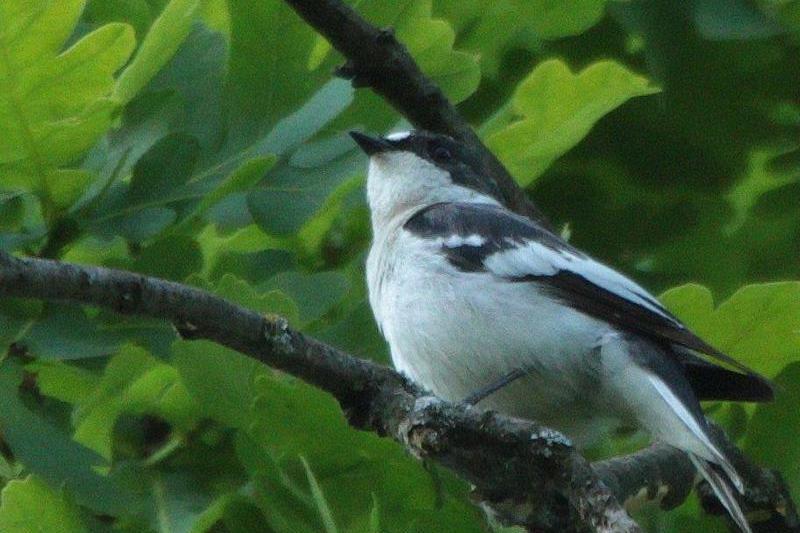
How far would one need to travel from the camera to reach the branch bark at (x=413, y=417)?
73.7 inches

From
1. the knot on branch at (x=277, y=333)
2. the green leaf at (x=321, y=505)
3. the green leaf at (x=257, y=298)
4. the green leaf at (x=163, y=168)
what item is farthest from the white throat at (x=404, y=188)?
the knot on branch at (x=277, y=333)

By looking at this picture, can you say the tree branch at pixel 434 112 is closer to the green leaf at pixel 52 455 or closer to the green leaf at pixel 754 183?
the green leaf at pixel 52 455

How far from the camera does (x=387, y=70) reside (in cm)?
274

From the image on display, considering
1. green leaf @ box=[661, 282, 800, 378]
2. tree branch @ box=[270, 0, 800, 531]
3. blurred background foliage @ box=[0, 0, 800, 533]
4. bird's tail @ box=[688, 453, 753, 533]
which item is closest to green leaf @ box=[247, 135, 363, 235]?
blurred background foliage @ box=[0, 0, 800, 533]

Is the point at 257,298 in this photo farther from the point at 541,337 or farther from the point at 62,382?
the point at 541,337

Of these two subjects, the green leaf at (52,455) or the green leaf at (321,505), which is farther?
the green leaf at (52,455)

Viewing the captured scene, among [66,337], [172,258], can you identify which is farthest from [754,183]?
[66,337]

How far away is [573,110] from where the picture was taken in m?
2.95

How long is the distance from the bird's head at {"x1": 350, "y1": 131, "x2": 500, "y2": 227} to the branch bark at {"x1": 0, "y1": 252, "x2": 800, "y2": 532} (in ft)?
4.38

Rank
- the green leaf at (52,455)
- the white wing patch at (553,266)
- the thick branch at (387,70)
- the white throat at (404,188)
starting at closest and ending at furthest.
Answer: the green leaf at (52,455)
the thick branch at (387,70)
the white wing patch at (553,266)
the white throat at (404,188)

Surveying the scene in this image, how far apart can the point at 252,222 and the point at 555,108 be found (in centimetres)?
65

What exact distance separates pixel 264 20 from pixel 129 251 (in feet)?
1.75

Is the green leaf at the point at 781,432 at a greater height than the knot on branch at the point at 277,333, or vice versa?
the knot on branch at the point at 277,333

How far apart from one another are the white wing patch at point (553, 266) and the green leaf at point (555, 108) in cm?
27
